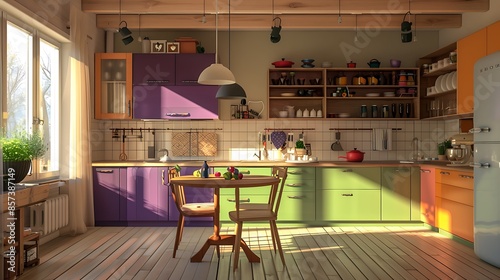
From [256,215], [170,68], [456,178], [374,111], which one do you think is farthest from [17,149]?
[374,111]

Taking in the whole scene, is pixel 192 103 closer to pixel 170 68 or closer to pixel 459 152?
pixel 170 68

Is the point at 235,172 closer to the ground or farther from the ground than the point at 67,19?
closer to the ground

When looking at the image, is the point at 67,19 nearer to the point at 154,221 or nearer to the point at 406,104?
the point at 154,221

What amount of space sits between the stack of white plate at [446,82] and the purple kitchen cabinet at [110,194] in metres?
4.18

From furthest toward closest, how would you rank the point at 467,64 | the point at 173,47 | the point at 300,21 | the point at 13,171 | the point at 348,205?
the point at 173,47 < the point at 300,21 < the point at 348,205 < the point at 467,64 < the point at 13,171

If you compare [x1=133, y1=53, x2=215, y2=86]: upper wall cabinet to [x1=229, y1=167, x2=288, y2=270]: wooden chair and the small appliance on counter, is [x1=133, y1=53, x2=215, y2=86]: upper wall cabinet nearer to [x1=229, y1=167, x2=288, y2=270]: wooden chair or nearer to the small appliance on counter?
[x1=229, y1=167, x2=288, y2=270]: wooden chair

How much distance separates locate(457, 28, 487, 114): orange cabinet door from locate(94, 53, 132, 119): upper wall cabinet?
13.4ft

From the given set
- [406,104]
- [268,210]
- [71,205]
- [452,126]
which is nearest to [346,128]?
[406,104]

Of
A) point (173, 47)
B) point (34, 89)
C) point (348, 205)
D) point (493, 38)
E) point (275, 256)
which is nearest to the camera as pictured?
point (275, 256)

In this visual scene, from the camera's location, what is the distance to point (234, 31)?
6.48 m

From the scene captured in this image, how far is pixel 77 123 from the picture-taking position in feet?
17.4

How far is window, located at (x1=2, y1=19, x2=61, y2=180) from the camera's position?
433 cm

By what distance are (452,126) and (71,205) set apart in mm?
4976

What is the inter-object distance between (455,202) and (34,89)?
4.66 m
